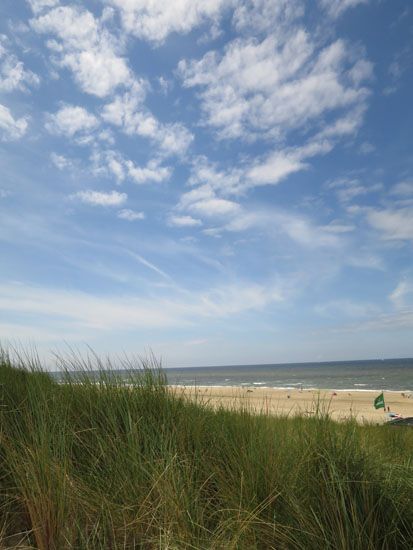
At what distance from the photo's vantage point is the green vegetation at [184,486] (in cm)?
228

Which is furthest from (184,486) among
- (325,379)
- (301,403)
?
(325,379)

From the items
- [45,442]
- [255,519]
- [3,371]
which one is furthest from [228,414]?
[3,371]

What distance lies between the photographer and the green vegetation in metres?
2.28

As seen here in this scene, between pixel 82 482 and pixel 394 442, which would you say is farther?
pixel 394 442

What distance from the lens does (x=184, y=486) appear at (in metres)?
2.79

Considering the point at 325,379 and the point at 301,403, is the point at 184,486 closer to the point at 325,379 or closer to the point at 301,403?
the point at 301,403

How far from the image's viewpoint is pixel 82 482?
273 cm

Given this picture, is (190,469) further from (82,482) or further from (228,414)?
(228,414)

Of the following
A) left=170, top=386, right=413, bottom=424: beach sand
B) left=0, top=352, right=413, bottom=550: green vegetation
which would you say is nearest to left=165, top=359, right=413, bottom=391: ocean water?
left=170, top=386, right=413, bottom=424: beach sand

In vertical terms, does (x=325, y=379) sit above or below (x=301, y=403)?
above

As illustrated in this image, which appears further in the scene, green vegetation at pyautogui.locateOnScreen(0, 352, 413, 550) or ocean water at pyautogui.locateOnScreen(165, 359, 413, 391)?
ocean water at pyautogui.locateOnScreen(165, 359, 413, 391)

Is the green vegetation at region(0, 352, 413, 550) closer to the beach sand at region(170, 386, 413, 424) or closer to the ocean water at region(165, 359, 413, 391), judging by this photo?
the beach sand at region(170, 386, 413, 424)

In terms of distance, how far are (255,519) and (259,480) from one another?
0.35 meters

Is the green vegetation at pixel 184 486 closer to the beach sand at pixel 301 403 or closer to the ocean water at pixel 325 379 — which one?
the beach sand at pixel 301 403
